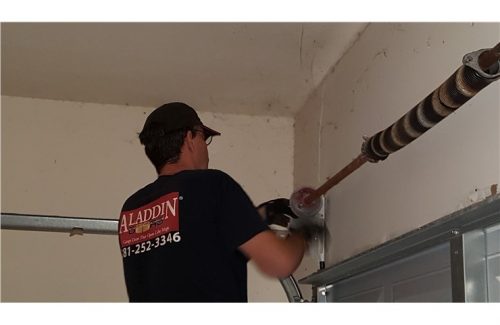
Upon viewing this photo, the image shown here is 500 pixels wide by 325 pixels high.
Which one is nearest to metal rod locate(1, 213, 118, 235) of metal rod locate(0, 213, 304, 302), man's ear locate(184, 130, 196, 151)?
metal rod locate(0, 213, 304, 302)

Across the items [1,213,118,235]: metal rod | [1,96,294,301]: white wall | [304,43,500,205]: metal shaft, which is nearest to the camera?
[304,43,500,205]: metal shaft

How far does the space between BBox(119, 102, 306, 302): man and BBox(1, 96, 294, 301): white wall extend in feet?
4.58

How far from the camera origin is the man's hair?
1813 mm

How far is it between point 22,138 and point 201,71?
866mm

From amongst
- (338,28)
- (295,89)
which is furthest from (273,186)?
(338,28)

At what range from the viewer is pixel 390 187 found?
2137mm

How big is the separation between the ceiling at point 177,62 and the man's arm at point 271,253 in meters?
1.16

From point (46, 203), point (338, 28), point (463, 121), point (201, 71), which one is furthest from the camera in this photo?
point (46, 203)

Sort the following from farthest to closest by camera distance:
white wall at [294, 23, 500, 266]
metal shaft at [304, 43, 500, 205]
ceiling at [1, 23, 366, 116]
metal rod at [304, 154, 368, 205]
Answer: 1. ceiling at [1, 23, 366, 116]
2. metal rod at [304, 154, 368, 205]
3. white wall at [294, 23, 500, 266]
4. metal shaft at [304, 43, 500, 205]

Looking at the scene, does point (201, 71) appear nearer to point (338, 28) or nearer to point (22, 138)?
point (338, 28)

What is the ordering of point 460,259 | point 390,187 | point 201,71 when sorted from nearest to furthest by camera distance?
point 460,259
point 390,187
point 201,71

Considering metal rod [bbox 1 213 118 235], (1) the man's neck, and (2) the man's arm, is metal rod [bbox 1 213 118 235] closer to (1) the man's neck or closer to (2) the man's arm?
(1) the man's neck

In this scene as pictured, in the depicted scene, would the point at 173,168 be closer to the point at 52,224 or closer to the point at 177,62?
the point at 52,224

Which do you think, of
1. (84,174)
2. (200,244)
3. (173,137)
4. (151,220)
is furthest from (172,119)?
(84,174)
